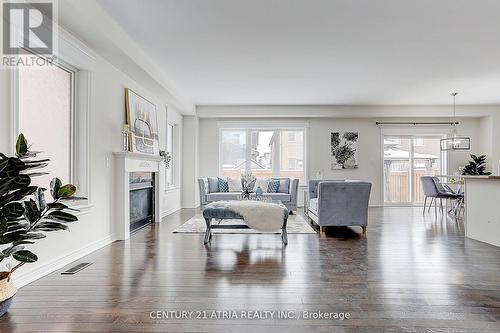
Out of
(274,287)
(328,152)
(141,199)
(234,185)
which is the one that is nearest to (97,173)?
(141,199)

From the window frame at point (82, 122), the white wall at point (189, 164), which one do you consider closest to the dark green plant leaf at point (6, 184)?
the window frame at point (82, 122)

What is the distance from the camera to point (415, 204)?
28.0 ft

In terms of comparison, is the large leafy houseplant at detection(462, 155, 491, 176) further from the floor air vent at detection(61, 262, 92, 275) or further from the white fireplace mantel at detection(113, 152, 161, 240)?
the floor air vent at detection(61, 262, 92, 275)

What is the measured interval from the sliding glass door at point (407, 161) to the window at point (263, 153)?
2.42 meters

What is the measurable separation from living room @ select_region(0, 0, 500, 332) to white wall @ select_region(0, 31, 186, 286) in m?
0.02

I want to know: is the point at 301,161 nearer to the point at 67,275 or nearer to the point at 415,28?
the point at 415,28

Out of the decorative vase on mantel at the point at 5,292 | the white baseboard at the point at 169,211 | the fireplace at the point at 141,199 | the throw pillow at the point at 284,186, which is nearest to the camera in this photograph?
the decorative vase on mantel at the point at 5,292

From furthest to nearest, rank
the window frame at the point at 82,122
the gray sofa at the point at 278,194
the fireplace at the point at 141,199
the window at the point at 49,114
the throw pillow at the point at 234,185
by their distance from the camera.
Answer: the throw pillow at the point at 234,185, the gray sofa at the point at 278,194, the fireplace at the point at 141,199, the window frame at the point at 82,122, the window at the point at 49,114

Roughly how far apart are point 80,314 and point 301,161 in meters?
7.21

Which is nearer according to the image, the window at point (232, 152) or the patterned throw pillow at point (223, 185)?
the patterned throw pillow at point (223, 185)

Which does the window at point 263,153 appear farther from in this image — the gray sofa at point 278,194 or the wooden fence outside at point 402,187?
the wooden fence outside at point 402,187

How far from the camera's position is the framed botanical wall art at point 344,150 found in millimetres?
8555

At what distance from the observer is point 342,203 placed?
15.3 ft

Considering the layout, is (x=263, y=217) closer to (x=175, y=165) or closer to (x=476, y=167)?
(x=175, y=165)
